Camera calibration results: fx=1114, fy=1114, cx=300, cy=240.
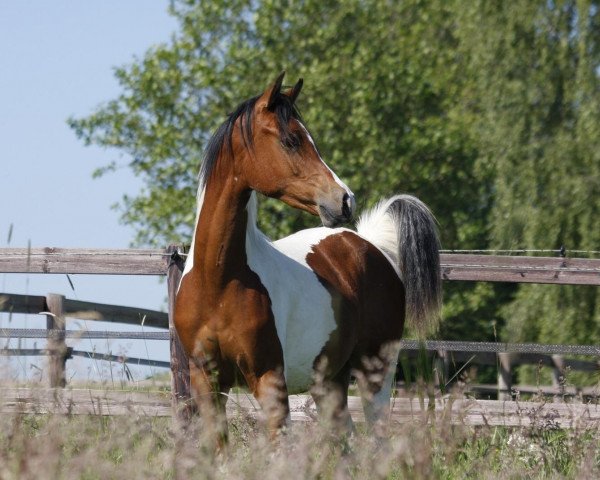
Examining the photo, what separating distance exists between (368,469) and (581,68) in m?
15.2

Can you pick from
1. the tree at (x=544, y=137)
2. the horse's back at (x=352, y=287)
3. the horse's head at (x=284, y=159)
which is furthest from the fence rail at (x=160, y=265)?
the tree at (x=544, y=137)

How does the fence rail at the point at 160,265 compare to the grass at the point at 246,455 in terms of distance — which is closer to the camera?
the grass at the point at 246,455

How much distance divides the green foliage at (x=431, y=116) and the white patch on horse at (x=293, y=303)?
459 inches

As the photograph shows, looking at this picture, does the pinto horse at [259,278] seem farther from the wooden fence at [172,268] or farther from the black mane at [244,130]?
the wooden fence at [172,268]

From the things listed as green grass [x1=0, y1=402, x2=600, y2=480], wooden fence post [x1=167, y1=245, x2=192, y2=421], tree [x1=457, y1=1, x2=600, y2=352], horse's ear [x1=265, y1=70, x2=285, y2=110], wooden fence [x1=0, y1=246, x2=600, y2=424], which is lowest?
green grass [x1=0, y1=402, x2=600, y2=480]

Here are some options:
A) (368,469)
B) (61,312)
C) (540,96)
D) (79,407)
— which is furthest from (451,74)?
(368,469)

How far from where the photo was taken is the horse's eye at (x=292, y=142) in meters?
5.08

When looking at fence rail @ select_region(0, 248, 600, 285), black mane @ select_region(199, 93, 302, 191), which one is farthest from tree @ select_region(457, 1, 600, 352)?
black mane @ select_region(199, 93, 302, 191)

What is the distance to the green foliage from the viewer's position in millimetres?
17359

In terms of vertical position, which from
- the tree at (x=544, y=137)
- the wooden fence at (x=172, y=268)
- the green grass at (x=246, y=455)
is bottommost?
the green grass at (x=246, y=455)

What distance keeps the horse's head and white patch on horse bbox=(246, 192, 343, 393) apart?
0.22m

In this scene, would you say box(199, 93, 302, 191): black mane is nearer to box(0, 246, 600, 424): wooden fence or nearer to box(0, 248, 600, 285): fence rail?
box(0, 246, 600, 424): wooden fence

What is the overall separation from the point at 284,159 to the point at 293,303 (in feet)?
2.57

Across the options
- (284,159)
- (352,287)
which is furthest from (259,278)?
(352,287)
